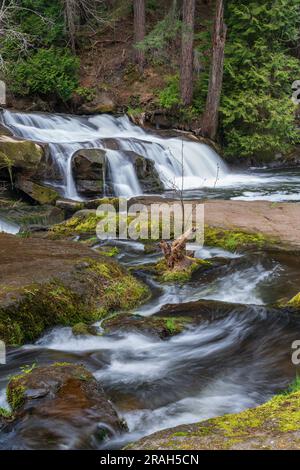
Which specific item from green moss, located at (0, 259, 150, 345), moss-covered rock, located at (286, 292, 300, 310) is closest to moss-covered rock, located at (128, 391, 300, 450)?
moss-covered rock, located at (286, 292, 300, 310)

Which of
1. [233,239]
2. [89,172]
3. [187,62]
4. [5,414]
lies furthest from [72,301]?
[187,62]

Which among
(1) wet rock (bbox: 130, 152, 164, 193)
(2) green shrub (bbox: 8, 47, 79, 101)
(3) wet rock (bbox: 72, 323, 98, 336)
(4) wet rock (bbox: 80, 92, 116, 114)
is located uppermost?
(2) green shrub (bbox: 8, 47, 79, 101)

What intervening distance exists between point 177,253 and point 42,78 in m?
14.1

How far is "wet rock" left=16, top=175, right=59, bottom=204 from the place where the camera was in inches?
482

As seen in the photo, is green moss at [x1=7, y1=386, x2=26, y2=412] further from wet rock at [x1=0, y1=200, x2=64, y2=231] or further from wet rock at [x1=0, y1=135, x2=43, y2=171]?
wet rock at [x1=0, y1=135, x2=43, y2=171]

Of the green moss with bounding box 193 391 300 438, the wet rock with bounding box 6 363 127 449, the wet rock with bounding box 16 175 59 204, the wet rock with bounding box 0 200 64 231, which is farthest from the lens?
the wet rock with bounding box 16 175 59 204

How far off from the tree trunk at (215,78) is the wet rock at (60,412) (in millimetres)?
14698

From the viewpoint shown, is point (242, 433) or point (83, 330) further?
point (83, 330)

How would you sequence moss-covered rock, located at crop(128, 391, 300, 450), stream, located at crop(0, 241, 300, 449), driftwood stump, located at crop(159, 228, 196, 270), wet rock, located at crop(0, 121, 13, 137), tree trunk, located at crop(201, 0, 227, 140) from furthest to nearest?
tree trunk, located at crop(201, 0, 227, 140) → wet rock, located at crop(0, 121, 13, 137) → driftwood stump, located at crop(159, 228, 196, 270) → stream, located at crop(0, 241, 300, 449) → moss-covered rock, located at crop(128, 391, 300, 450)

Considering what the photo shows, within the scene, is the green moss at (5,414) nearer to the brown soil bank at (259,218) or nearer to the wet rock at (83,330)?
the wet rock at (83,330)

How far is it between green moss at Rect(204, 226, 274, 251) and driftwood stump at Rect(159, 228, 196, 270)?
3.47 ft

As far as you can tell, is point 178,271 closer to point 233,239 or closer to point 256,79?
point 233,239

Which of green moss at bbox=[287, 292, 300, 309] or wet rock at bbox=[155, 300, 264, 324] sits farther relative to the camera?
wet rock at bbox=[155, 300, 264, 324]

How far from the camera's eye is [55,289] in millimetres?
5758
